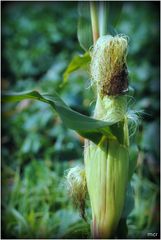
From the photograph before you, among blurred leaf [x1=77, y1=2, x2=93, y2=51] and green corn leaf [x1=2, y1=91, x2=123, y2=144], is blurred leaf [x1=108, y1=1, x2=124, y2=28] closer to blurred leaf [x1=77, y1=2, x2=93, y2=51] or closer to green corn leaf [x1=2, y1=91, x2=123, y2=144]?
blurred leaf [x1=77, y1=2, x2=93, y2=51]

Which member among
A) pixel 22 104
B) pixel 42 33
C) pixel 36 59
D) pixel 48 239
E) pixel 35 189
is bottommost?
pixel 48 239

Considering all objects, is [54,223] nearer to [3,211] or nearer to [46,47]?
[3,211]

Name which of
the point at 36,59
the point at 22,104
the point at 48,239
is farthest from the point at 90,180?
the point at 36,59

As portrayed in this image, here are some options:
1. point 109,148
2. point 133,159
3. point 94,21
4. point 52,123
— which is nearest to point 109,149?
point 109,148

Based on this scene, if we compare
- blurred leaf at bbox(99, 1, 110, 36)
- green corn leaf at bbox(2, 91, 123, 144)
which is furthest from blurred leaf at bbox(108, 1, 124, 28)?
green corn leaf at bbox(2, 91, 123, 144)

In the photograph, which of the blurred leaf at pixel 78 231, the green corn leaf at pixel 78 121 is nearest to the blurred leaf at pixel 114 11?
the green corn leaf at pixel 78 121

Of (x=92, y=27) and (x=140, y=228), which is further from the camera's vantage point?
(x=140, y=228)

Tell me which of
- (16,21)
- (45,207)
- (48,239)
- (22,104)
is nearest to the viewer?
(48,239)

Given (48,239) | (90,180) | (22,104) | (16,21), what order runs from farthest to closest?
(16,21) → (22,104) → (48,239) → (90,180)
